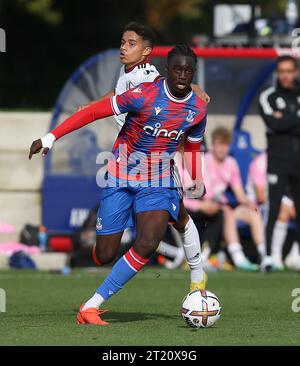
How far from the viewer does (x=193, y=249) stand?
10.1 m

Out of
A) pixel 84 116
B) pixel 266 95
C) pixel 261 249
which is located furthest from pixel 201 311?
pixel 261 249

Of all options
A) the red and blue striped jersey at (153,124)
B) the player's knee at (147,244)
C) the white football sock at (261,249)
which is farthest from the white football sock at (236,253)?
the player's knee at (147,244)

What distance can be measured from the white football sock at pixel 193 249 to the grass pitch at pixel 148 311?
15.8 inches

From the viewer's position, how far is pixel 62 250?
1644 centimetres

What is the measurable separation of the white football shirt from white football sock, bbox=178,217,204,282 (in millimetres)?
996

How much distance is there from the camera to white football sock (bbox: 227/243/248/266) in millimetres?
15953

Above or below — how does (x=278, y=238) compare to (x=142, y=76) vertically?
below

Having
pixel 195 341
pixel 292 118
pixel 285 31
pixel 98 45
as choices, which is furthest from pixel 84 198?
pixel 98 45

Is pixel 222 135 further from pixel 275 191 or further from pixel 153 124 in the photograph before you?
pixel 153 124

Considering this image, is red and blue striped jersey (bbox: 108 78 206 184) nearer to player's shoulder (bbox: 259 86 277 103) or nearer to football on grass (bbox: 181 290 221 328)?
football on grass (bbox: 181 290 221 328)

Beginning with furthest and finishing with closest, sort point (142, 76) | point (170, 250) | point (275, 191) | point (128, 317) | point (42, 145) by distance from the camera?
point (170, 250) → point (275, 191) → point (128, 317) → point (142, 76) → point (42, 145)

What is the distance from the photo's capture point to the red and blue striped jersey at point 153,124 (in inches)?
370

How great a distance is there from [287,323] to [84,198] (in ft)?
24.8

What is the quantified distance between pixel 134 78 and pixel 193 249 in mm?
1459
